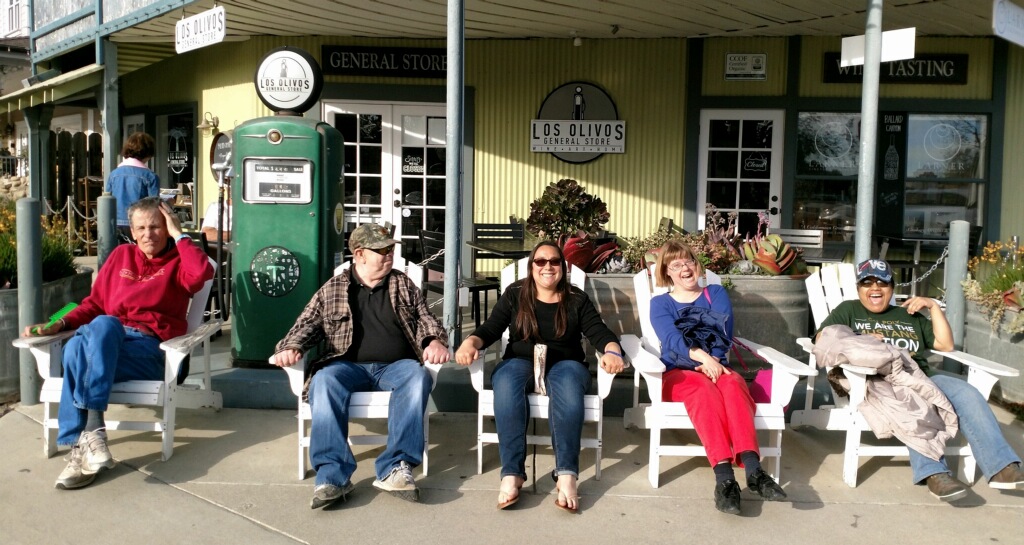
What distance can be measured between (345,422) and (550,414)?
90 cm

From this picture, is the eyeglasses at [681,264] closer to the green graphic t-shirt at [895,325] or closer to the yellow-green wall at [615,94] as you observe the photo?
the green graphic t-shirt at [895,325]

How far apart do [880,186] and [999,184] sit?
113cm

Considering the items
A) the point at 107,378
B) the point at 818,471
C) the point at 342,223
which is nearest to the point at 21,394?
the point at 107,378

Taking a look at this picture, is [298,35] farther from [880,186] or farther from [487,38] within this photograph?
[880,186]

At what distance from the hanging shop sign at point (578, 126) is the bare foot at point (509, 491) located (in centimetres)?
587

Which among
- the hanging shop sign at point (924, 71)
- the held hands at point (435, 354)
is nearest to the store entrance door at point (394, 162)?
the hanging shop sign at point (924, 71)

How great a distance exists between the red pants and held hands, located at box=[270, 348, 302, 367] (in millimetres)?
1735

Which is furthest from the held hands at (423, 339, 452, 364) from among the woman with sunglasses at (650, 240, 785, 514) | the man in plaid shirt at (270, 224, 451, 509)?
the woman with sunglasses at (650, 240, 785, 514)

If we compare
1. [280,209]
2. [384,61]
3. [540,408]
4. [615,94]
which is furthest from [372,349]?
[615,94]

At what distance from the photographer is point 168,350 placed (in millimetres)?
4191

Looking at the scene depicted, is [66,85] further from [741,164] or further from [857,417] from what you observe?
[857,417]

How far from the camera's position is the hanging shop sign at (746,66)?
29.3ft

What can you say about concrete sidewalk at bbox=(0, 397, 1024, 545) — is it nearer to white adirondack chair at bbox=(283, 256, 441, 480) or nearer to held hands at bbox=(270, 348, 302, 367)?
white adirondack chair at bbox=(283, 256, 441, 480)

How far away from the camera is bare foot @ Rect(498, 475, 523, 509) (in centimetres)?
375
